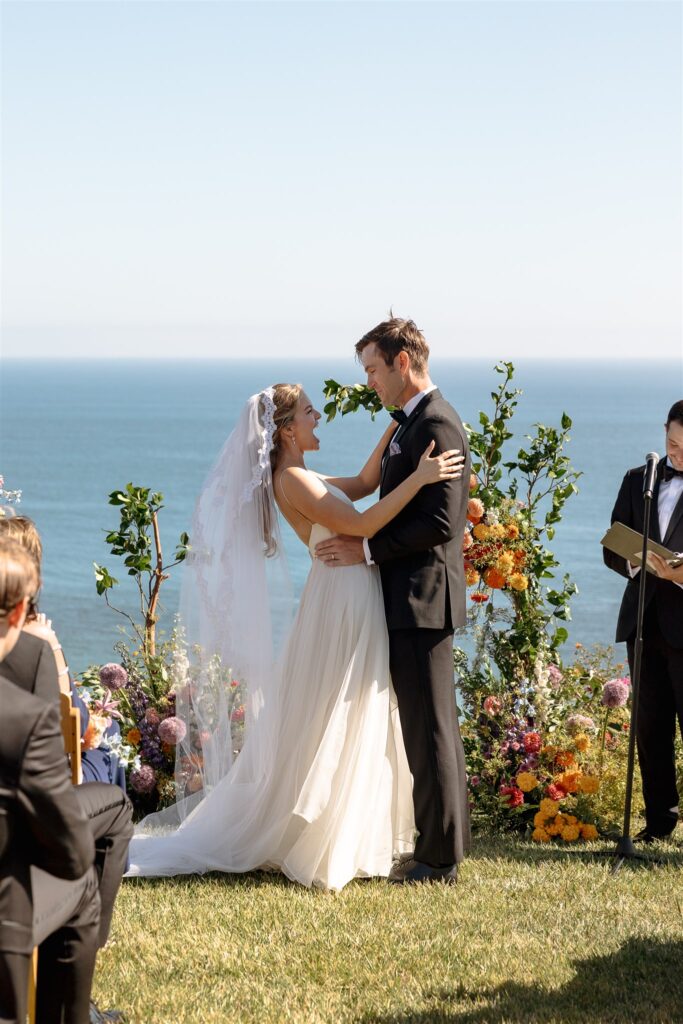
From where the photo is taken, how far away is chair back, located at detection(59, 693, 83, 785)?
3.36 meters

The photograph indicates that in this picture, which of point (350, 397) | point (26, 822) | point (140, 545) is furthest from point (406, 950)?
point (140, 545)

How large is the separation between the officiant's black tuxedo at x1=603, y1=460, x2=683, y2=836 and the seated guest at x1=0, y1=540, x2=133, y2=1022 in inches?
114

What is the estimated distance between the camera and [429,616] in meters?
5.04

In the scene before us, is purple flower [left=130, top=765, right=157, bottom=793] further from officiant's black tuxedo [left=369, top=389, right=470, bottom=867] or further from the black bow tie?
the black bow tie

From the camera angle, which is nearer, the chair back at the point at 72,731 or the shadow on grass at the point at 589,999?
the chair back at the point at 72,731

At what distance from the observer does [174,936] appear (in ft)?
14.2

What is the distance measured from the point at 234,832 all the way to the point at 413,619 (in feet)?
4.08

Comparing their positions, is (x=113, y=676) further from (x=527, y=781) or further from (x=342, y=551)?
(x=527, y=781)

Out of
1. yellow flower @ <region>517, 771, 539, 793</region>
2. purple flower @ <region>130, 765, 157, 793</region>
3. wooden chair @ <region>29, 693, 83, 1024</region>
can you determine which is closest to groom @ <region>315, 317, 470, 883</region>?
yellow flower @ <region>517, 771, 539, 793</region>

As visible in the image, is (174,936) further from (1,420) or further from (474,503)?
(1,420)

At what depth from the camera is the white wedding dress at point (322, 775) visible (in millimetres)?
5027

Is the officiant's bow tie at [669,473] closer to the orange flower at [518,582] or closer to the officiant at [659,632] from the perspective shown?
the officiant at [659,632]

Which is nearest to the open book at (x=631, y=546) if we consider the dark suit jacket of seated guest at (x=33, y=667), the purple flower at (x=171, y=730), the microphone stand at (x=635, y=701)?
the microphone stand at (x=635, y=701)

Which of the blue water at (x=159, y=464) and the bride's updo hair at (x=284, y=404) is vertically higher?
the bride's updo hair at (x=284, y=404)
